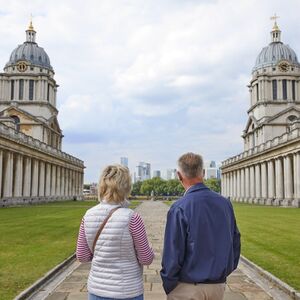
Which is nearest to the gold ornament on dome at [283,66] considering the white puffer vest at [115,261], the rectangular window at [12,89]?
the rectangular window at [12,89]

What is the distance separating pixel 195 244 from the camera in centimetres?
446

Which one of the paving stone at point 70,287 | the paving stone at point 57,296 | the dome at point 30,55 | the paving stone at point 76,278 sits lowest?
the paving stone at point 57,296

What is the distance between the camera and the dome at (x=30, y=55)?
99.1 m

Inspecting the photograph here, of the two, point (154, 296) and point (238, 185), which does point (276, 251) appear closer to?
point (154, 296)

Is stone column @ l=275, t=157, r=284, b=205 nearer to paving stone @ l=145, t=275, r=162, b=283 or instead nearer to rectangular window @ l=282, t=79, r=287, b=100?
rectangular window @ l=282, t=79, r=287, b=100

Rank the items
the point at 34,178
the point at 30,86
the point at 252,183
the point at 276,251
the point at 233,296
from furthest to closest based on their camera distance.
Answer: the point at 30,86 → the point at 252,183 → the point at 34,178 → the point at 276,251 → the point at 233,296

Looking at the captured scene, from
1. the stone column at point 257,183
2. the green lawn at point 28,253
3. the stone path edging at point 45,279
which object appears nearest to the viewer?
the stone path edging at point 45,279

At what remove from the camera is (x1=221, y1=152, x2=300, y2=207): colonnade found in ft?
204

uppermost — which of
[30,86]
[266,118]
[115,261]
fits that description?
[30,86]

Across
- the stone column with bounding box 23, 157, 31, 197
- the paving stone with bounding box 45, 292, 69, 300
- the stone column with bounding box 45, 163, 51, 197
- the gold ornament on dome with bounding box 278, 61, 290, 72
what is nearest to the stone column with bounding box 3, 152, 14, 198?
the stone column with bounding box 23, 157, 31, 197

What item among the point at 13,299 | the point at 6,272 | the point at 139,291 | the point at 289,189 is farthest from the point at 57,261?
the point at 289,189

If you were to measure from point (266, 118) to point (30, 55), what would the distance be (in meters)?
55.4

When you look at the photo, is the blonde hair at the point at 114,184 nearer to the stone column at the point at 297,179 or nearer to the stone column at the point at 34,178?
the stone column at the point at 297,179

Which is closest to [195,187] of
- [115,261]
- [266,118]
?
[115,261]
